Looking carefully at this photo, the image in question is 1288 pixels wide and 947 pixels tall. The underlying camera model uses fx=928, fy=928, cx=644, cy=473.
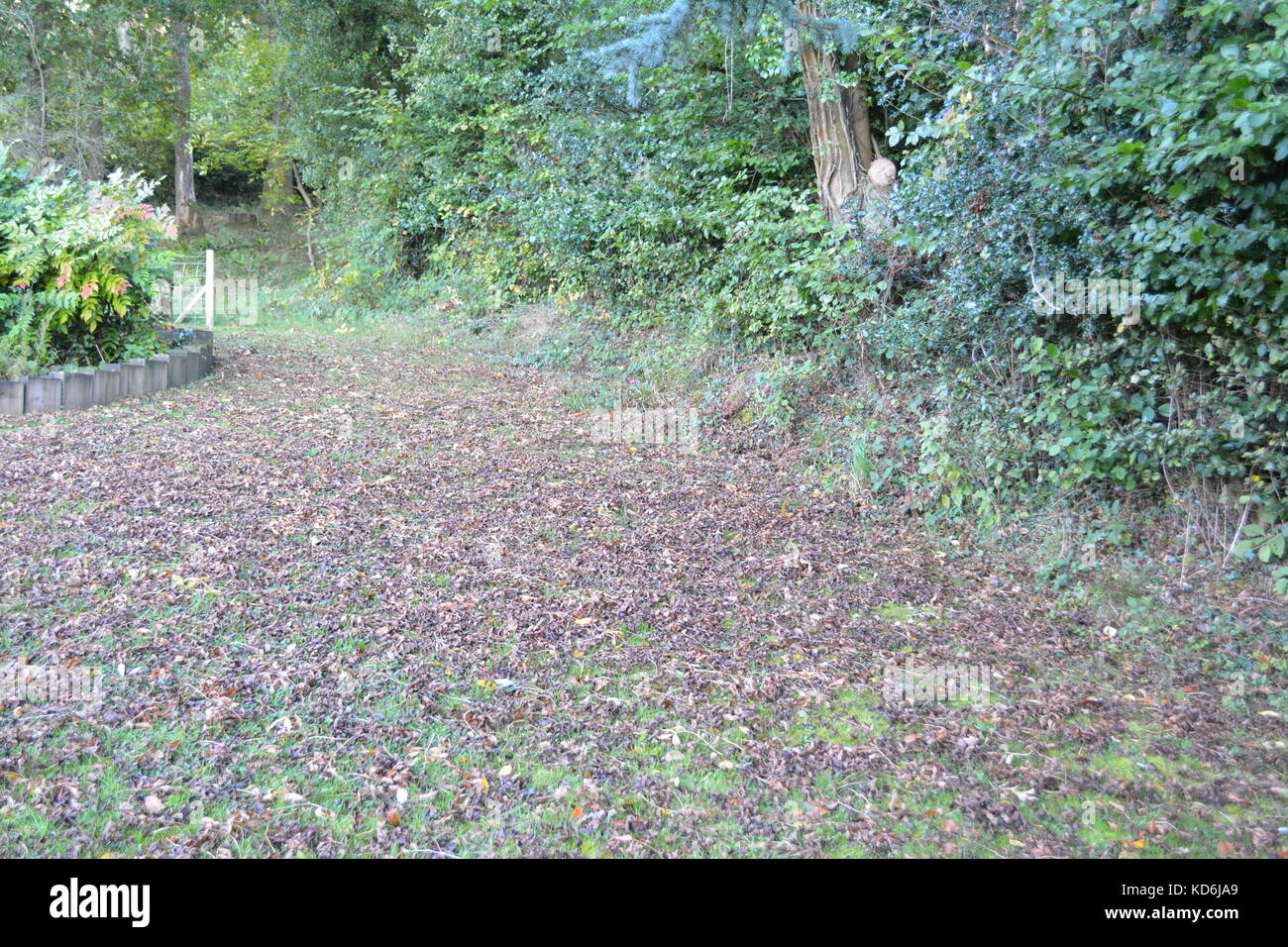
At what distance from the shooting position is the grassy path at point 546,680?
2945 millimetres

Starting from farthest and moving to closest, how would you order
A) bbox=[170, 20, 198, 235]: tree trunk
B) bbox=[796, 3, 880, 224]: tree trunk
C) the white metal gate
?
bbox=[170, 20, 198, 235]: tree trunk, the white metal gate, bbox=[796, 3, 880, 224]: tree trunk

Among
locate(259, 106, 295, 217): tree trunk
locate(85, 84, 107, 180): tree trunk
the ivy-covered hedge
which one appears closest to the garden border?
the ivy-covered hedge

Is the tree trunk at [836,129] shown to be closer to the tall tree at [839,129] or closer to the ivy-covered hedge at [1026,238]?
the tall tree at [839,129]

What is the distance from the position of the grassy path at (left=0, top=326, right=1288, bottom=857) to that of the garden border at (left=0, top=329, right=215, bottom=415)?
48 centimetres

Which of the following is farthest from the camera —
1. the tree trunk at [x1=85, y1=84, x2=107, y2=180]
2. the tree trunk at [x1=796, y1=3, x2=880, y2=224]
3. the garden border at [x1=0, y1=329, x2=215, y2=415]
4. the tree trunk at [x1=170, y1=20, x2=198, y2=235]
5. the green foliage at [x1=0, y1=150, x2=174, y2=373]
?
the tree trunk at [x1=170, y1=20, x2=198, y2=235]

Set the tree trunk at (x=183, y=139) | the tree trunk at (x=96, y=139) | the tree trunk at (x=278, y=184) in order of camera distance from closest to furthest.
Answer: the tree trunk at (x=96, y=139) < the tree trunk at (x=183, y=139) < the tree trunk at (x=278, y=184)

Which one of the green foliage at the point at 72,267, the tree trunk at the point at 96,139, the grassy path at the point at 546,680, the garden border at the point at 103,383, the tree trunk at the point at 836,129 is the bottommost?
the grassy path at the point at 546,680

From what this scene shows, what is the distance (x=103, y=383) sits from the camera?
7320 millimetres

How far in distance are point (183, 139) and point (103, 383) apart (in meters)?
15.4

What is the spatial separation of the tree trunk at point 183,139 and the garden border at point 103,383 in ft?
43.2

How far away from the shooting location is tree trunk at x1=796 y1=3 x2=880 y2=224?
760 cm

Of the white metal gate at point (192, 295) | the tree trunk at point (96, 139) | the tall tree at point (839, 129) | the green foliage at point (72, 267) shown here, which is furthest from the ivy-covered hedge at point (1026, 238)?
the tree trunk at point (96, 139)

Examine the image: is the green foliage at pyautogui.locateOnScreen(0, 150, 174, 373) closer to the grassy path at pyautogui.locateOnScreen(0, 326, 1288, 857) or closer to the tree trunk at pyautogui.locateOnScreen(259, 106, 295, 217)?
the grassy path at pyautogui.locateOnScreen(0, 326, 1288, 857)
